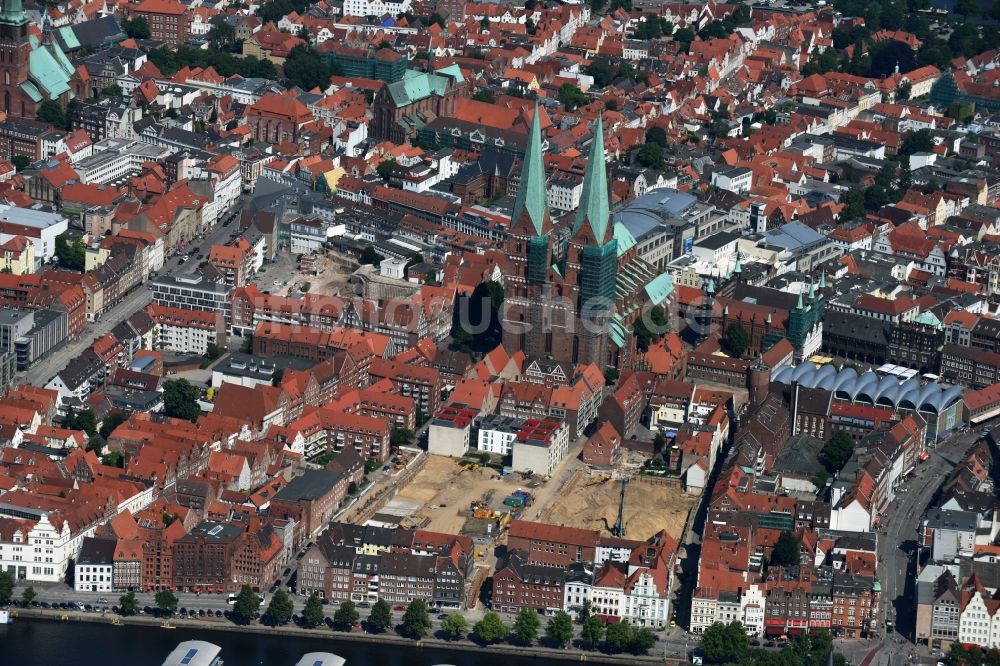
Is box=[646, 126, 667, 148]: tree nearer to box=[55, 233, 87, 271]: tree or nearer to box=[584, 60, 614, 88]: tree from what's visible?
box=[584, 60, 614, 88]: tree

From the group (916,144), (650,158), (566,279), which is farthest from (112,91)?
(566,279)

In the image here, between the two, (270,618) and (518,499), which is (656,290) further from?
(270,618)

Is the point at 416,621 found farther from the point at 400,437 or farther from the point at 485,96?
the point at 485,96

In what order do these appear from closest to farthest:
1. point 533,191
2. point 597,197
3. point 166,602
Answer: point 166,602
point 597,197
point 533,191

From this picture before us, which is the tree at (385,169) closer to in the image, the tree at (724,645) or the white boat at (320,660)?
the tree at (724,645)

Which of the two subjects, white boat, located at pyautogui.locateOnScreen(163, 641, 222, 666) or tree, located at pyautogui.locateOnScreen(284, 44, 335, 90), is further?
tree, located at pyautogui.locateOnScreen(284, 44, 335, 90)

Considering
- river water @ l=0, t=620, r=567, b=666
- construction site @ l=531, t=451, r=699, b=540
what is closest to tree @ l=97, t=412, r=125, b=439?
river water @ l=0, t=620, r=567, b=666
